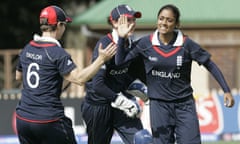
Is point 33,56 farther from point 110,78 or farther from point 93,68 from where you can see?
point 110,78

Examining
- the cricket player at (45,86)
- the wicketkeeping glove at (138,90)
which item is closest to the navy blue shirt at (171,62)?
the wicketkeeping glove at (138,90)

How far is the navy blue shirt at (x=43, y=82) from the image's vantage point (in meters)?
8.18

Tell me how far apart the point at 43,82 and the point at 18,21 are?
22486mm

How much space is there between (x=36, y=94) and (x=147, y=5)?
458 inches

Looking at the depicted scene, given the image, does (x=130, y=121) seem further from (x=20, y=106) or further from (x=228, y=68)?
(x=228, y=68)

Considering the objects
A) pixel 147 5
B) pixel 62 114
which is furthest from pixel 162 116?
pixel 147 5

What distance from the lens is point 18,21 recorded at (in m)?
30.4

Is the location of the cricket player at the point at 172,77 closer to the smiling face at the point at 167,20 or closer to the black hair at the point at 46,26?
the smiling face at the point at 167,20

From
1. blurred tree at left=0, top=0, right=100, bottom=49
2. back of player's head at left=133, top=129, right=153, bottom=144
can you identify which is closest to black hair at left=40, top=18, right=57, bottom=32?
back of player's head at left=133, top=129, right=153, bottom=144

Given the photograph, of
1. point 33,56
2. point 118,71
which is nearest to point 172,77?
point 118,71

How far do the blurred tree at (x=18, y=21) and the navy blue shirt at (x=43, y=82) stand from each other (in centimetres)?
2162

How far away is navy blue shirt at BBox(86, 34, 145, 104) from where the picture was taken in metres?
9.58

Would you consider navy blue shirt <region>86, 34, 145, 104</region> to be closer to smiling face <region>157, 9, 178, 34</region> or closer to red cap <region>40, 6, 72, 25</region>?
smiling face <region>157, 9, 178, 34</region>

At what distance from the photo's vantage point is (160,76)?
9.26 m
